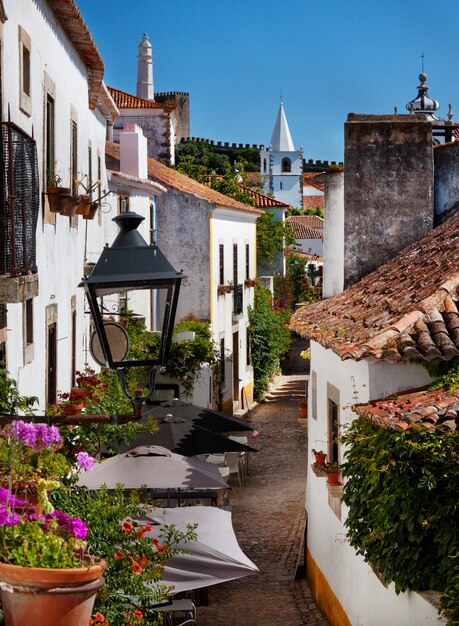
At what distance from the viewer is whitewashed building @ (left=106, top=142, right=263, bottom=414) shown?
94.3 feet

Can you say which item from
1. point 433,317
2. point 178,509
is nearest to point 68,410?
point 178,509

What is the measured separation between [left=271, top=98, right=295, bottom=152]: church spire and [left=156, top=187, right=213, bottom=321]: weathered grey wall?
82493mm

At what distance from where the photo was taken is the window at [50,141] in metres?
12.8

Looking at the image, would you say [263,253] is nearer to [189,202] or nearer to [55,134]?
[189,202]

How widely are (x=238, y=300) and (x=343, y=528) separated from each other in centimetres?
2110

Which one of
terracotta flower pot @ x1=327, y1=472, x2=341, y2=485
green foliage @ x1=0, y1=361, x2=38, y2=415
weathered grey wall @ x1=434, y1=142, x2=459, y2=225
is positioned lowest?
terracotta flower pot @ x1=327, y1=472, x2=341, y2=485

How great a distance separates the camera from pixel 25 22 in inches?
420

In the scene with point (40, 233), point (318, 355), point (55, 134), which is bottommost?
point (318, 355)

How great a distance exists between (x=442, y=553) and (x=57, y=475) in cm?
A: 368

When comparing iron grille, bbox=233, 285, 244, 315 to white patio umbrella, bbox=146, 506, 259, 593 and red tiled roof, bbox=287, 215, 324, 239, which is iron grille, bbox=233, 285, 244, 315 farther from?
red tiled roof, bbox=287, 215, 324, 239

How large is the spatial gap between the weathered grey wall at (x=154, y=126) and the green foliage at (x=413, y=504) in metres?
28.9

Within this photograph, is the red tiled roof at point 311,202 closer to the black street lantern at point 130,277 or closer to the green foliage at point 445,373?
the green foliage at point 445,373

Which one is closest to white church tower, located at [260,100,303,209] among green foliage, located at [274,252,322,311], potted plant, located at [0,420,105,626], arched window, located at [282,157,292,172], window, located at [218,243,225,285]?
arched window, located at [282,157,292,172]

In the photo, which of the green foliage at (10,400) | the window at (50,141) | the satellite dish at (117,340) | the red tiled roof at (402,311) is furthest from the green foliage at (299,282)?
the satellite dish at (117,340)
